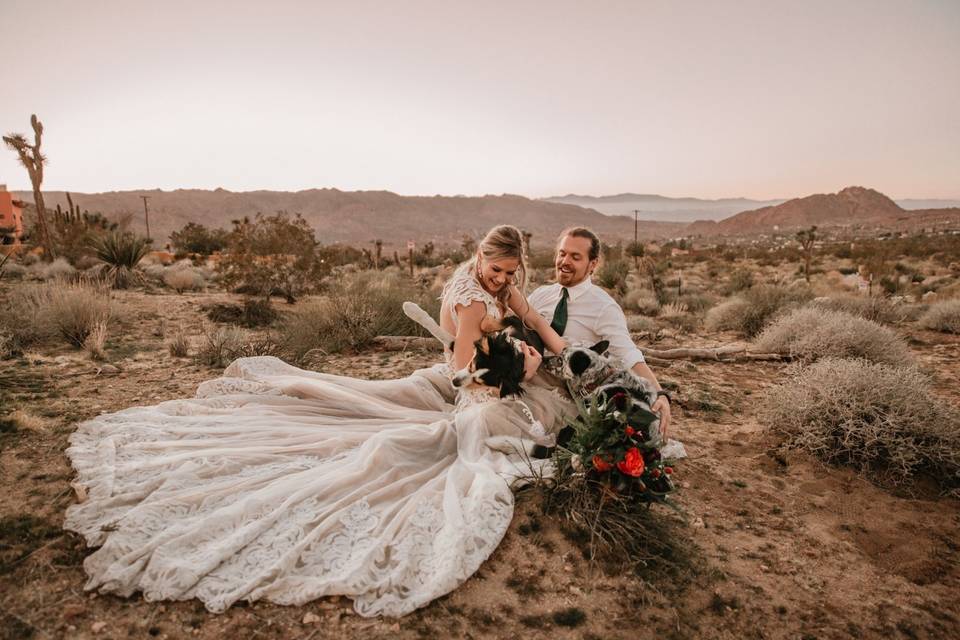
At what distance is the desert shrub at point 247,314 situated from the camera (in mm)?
9164

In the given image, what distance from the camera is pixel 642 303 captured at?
454 inches

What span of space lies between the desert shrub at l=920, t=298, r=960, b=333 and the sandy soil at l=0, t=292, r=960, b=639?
7.05 m

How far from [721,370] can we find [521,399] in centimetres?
435

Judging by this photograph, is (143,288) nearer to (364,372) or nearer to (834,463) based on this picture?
(364,372)

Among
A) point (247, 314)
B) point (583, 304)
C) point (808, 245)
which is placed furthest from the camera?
point (808, 245)

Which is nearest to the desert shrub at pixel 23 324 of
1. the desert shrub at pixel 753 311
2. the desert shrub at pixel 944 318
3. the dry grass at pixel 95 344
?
the dry grass at pixel 95 344

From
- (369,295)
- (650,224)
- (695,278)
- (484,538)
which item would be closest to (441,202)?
(650,224)

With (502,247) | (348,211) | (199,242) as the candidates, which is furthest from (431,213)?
(502,247)

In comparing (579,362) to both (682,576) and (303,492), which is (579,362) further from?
(303,492)

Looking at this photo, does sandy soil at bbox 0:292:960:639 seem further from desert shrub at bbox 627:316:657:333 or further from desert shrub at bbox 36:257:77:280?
desert shrub at bbox 36:257:77:280

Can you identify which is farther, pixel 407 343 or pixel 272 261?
pixel 272 261

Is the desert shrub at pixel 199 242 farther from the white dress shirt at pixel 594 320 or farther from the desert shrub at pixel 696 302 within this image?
the white dress shirt at pixel 594 320

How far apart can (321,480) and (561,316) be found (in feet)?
7.04

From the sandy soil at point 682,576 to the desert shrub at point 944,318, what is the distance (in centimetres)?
705
